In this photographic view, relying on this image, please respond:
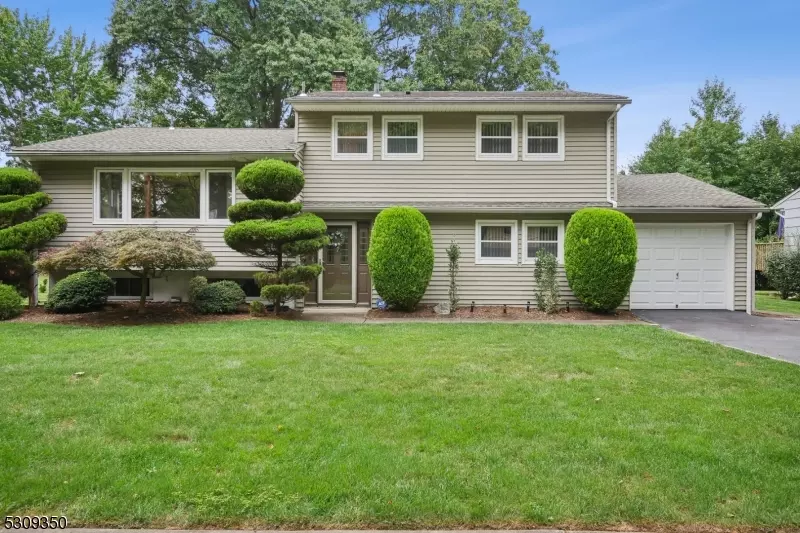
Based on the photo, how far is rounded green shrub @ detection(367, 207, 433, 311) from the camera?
11.5m

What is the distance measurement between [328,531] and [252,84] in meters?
23.3

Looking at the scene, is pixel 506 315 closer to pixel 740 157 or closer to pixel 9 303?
pixel 9 303

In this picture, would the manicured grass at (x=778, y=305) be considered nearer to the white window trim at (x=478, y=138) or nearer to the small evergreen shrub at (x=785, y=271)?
the small evergreen shrub at (x=785, y=271)

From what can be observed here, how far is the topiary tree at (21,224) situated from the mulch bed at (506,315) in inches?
312

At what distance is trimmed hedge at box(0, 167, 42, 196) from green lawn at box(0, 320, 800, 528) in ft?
21.5

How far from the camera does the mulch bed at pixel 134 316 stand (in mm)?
10445

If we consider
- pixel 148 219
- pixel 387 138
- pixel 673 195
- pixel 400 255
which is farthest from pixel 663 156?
pixel 148 219

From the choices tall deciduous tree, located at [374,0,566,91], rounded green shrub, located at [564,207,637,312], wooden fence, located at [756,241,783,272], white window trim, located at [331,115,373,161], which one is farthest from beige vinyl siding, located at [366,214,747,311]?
tall deciduous tree, located at [374,0,566,91]

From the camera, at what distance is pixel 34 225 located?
37.8 ft

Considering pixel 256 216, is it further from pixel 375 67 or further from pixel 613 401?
pixel 375 67

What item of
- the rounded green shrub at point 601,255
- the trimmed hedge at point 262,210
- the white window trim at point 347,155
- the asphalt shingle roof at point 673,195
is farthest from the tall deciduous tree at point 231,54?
the rounded green shrub at point 601,255

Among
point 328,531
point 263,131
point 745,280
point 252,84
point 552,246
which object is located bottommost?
point 328,531

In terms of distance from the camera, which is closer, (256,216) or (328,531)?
(328,531)

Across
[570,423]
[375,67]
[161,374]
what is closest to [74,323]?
[161,374]
